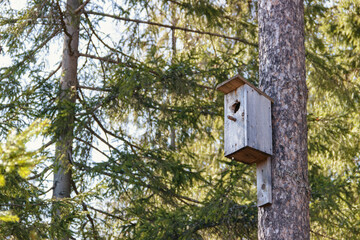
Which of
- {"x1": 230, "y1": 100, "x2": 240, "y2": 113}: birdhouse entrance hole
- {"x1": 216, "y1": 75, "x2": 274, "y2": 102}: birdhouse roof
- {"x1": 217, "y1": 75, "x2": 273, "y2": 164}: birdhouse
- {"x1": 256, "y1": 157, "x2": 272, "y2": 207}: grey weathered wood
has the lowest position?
{"x1": 256, "y1": 157, "x2": 272, "y2": 207}: grey weathered wood

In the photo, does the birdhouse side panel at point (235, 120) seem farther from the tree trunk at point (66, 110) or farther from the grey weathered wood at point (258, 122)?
the tree trunk at point (66, 110)

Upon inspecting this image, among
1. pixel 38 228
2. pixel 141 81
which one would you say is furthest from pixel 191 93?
pixel 38 228

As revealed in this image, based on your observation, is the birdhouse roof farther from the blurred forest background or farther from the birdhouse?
the blurred forest background

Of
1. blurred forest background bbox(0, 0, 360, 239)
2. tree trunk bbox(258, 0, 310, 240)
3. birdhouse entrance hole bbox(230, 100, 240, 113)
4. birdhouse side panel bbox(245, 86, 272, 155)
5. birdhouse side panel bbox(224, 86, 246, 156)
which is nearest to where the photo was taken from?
tree trunk bbox(258, 0, 310, 240)

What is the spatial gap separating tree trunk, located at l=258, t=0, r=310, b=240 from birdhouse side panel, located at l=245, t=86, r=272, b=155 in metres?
0.07

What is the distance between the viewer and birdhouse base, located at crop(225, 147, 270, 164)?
3951mm

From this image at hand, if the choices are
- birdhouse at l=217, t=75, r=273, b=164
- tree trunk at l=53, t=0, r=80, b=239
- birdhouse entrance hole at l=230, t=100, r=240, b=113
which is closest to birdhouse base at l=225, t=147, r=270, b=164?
birdhouse at l=217, t=75, r=273, b=164

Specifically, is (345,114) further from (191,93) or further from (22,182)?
(22,182)

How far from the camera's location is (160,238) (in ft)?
18.7

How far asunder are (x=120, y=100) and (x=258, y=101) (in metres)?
3.18

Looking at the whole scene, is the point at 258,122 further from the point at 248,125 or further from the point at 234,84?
the point at 234,84

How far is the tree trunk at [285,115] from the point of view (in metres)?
3.84

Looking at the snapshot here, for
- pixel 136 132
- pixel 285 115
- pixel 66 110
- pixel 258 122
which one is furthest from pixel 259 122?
pixel 136 132

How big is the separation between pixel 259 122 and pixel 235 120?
Result: 23cm
